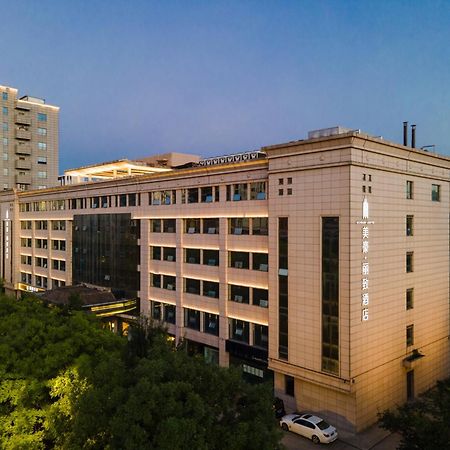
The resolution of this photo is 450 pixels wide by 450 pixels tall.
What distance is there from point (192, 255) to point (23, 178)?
5644 centimetres

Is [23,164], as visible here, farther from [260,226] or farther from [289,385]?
[289,385]

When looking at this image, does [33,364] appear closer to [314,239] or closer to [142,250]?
[314,239]

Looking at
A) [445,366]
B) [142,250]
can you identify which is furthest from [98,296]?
[445,366]

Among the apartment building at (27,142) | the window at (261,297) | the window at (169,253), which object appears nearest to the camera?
the window at (261,297)

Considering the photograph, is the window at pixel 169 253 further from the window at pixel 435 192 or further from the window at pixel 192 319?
the window at pixel 435 192

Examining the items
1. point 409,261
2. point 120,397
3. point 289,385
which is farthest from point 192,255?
point 120,397

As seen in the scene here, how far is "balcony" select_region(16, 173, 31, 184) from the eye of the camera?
7812 centimetres

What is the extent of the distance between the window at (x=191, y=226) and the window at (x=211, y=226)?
3.38 feet

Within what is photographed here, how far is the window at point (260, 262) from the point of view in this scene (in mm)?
31250

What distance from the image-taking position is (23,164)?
7819 centimetres

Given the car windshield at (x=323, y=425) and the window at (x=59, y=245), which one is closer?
the car windshield at (x=323, y=425)

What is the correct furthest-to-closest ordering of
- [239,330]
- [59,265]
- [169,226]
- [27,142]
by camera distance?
[27,142] < [59,265] < [169,226] < [239,330]

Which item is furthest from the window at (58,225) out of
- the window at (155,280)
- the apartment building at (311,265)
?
the window at (155,280)

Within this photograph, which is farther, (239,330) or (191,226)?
(191,226)
